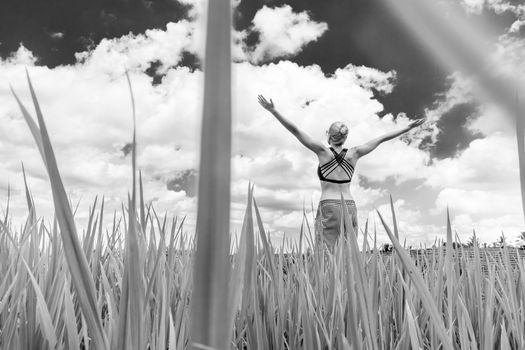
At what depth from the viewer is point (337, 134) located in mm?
3480

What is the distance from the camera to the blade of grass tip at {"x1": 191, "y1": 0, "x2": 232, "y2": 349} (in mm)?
85

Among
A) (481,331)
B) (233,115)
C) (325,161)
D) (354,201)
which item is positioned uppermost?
(325,161)

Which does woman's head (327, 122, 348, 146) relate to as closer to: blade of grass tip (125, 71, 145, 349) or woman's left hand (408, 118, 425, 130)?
woman's left hand (408, 118, 425, 130)

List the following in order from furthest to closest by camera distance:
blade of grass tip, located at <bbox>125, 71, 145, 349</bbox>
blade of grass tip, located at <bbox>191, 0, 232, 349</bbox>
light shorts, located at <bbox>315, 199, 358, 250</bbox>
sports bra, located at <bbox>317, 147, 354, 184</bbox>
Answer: sports bra, located at <bbox>317, 147, 354, 184</bbox>
light shorts, located at <bbox>315, 199, 358, 250</bbox>
blade of grass tip, located at <bbox>125, 71, 145, 349</bbox>
blade of grass tip, located at <bbox>191, 0, 232, 349</bbox>

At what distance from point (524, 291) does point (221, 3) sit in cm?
80

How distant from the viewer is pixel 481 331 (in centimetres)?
68

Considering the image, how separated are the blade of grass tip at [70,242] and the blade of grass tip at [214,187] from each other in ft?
0.33

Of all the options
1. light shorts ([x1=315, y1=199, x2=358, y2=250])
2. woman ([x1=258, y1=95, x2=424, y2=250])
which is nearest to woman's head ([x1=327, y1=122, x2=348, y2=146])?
woman ([x1=258, y1=95, x2=424, y2=250])

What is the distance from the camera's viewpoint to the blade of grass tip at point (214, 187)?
0.09 metres

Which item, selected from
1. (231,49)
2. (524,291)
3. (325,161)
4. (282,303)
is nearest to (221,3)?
(231,49)

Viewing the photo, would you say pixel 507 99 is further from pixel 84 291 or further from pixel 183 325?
pixel 183 325

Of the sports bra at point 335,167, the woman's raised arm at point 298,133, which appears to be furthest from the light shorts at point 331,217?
the woman's raised arm at point 298,133

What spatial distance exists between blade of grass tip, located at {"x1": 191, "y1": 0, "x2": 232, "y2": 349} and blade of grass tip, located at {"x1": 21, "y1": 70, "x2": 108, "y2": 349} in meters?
0.10

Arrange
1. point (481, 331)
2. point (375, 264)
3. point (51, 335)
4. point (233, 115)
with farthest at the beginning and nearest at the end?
point (375, 264)
point (481, 331)
point (51, 335)
point (233, 115)
